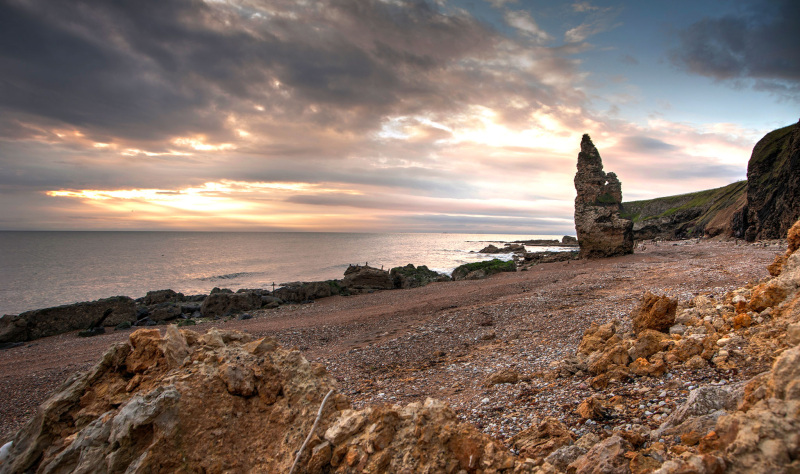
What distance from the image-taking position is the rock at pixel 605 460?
2.94 meters

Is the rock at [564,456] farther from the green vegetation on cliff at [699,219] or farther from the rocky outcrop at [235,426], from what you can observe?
the green vegetation on cliff at [699,219]

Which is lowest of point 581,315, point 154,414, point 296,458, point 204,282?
point 204,282

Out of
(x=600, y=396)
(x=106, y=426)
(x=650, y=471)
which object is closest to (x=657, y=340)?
(x=600, y=396)

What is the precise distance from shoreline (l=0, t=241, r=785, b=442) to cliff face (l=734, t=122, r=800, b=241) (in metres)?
17.8

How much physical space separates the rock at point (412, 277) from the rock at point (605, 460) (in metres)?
31.5

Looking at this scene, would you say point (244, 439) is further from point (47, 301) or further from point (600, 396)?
point (47, 301)

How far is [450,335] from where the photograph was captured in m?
12.9

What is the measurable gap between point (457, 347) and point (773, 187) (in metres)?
38.1

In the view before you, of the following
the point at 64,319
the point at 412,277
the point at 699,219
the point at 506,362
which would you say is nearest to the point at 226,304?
the point at 64,319

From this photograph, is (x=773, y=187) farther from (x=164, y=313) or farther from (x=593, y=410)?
(x=164, y=313)

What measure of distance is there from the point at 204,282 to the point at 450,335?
43.5m

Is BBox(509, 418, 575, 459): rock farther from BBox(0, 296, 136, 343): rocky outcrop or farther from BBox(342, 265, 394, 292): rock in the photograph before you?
BBox(342, 265, 394, 292): rock

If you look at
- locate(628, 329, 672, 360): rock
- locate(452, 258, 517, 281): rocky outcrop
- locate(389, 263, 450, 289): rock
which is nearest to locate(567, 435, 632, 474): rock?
locate(628, 329, 672, 360): rock

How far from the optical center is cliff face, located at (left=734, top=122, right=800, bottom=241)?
2803 centimetres
